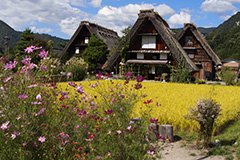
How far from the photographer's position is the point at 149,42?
1911cm

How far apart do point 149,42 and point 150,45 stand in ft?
0.88

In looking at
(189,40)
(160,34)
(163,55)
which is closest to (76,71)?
(160,34)

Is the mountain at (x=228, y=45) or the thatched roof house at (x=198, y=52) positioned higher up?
the mountain at (x=228, y=45)

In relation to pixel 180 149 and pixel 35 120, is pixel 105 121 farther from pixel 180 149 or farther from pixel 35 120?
pixel 180 149

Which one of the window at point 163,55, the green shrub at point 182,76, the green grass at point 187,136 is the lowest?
the green grass at point 187,136

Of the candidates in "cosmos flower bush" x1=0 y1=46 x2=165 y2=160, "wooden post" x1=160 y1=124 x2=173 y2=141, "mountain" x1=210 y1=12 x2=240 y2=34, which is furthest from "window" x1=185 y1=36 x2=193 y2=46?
"mountain" x1=210 y1=12 x2=240 y2=34

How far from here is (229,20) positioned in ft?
429

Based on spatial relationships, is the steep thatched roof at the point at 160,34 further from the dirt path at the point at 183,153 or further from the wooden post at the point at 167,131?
the dirt path at the point at 183,153

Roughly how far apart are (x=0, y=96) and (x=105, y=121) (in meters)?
1.65

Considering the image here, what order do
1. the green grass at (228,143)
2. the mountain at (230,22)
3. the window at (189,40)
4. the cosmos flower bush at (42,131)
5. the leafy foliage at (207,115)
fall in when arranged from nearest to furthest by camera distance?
1. the cosmos flower bush at (42,131)
2. the green grass at (228,143)
3. the leafy foliage at (207,115)
4. the window at (189,40)
5. the mountain at (230,22)

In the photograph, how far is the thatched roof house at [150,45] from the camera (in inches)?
685

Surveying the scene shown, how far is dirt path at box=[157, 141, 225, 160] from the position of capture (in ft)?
14.0

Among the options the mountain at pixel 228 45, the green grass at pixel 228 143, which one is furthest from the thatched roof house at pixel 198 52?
the mountain at pixel 228 45

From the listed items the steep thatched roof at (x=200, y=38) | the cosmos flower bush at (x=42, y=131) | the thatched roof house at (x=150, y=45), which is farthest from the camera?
the steep thatched roof at (x=200, y=38)
